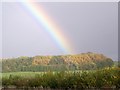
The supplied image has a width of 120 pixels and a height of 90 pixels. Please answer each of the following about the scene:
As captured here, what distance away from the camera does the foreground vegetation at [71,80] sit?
6.67m

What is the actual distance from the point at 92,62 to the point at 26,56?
7.87 ft

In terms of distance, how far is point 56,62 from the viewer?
9469 mm

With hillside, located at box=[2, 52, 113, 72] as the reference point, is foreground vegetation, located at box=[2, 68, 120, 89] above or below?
below

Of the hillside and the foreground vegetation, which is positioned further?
the hillside

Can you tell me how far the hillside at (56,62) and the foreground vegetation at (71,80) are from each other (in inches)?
64.9

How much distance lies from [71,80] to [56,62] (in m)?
2.67

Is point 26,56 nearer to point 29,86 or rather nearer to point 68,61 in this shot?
point 68,61

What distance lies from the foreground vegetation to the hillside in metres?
1.65

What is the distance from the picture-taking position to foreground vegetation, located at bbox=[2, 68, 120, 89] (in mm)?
6670

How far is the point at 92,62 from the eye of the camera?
9203 millimetres

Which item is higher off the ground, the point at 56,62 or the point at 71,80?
the point at 56,62

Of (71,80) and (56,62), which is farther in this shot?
(56,62)

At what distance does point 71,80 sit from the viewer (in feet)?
22.5

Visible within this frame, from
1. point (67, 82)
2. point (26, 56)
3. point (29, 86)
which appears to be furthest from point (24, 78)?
point (26, 56)
